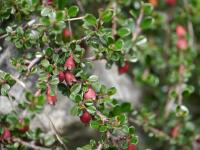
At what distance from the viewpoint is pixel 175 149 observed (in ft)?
6.55

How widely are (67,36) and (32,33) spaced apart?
0.16 m

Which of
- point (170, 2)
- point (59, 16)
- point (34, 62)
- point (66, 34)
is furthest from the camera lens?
point (170, 2)

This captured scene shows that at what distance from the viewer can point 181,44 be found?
82.0 inches

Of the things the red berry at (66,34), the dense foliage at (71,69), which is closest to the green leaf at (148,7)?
the dense foliage at (71,69)

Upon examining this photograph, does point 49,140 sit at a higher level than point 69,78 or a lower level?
lower

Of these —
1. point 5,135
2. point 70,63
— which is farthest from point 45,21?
point 5,135

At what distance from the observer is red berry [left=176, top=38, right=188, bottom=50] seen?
207 cm

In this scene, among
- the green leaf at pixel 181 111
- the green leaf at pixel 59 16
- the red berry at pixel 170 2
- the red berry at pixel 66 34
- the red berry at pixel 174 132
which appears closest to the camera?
the green leaf at pixel 59 16

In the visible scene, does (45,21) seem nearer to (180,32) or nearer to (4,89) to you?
(4,89)

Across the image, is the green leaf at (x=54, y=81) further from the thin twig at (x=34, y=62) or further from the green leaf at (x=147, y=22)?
the green leaf at (x=147, y=22)

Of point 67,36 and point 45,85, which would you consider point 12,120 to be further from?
point 67,36

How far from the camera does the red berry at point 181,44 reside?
207 centimetres

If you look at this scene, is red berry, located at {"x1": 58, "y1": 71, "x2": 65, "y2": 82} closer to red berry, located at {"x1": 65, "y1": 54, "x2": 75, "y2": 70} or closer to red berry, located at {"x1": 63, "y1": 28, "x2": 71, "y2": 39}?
red berry, located at {"x1": 65, "y1": 54, "x2": 75, "y2": 70}

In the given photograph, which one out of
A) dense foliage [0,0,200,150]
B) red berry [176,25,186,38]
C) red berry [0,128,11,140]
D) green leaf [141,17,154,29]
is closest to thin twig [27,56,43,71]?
dense foliage [0,0,200,150]
